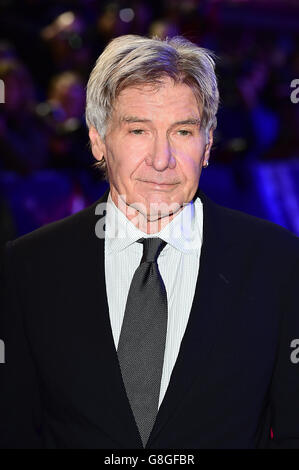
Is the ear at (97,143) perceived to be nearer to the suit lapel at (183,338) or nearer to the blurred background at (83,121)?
the suit lapel at (183,338)

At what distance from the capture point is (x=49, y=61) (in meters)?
6.48

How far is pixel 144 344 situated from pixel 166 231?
0.35m

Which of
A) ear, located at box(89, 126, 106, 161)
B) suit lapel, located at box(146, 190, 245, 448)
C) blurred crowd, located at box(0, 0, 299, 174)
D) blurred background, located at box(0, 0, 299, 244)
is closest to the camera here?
suit lapel, located at box(146, 190, 245, 448)

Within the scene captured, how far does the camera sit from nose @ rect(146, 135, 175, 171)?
1.97 metres

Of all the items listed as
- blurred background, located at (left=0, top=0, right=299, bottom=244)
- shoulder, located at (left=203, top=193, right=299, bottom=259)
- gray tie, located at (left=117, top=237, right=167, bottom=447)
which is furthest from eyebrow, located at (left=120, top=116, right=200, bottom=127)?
blurred background, located at (left=0, top=0, right=299, bottom=244)

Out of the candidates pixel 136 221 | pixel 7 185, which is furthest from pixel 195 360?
pixel 7 185

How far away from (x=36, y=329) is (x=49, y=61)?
487cm

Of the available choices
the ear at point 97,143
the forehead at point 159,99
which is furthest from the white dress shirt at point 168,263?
the forehead at point 159,99

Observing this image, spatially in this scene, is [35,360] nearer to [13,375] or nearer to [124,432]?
[13,375]

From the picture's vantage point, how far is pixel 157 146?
6.52ft

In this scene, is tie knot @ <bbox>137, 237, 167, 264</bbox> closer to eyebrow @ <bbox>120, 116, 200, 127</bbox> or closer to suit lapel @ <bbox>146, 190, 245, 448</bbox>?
suit lapel @ <bbox>146, 190, 245, 448</bbox>

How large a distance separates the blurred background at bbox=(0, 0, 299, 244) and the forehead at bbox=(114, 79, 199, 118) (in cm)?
175

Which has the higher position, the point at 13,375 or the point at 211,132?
the point at 211,132
